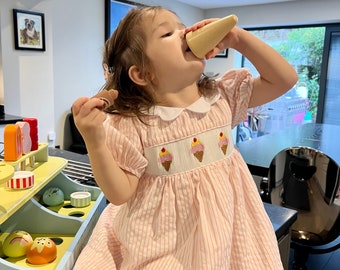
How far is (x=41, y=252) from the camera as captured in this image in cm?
76

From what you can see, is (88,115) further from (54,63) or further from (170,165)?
(54,63)

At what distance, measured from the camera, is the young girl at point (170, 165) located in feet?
2.24

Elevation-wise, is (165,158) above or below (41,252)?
above

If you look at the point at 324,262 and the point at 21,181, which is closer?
the point at 21,181

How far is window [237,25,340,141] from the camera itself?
16.8 feet

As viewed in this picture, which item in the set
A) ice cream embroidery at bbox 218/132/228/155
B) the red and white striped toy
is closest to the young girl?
ice cream embroidery at bbox 218/132/228/155

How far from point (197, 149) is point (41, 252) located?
15.4 inches

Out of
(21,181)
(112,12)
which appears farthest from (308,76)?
(21,181)

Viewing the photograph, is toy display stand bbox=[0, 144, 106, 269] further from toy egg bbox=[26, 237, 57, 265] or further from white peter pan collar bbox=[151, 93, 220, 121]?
white peter pan collar bbox=[151, 93, 220, 121]

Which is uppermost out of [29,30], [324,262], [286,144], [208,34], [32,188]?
[29,30]

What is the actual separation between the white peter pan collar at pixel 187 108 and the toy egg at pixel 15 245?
41 centimetres

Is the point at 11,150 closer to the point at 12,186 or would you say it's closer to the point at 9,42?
the point at 12,186

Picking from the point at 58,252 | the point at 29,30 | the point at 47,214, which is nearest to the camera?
the point at 58,252

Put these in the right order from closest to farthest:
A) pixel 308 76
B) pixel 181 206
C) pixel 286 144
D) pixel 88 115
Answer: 1. pixel 88 115
2. pixel 181 206
3. pixel 286 144
4. pixel 308 76
